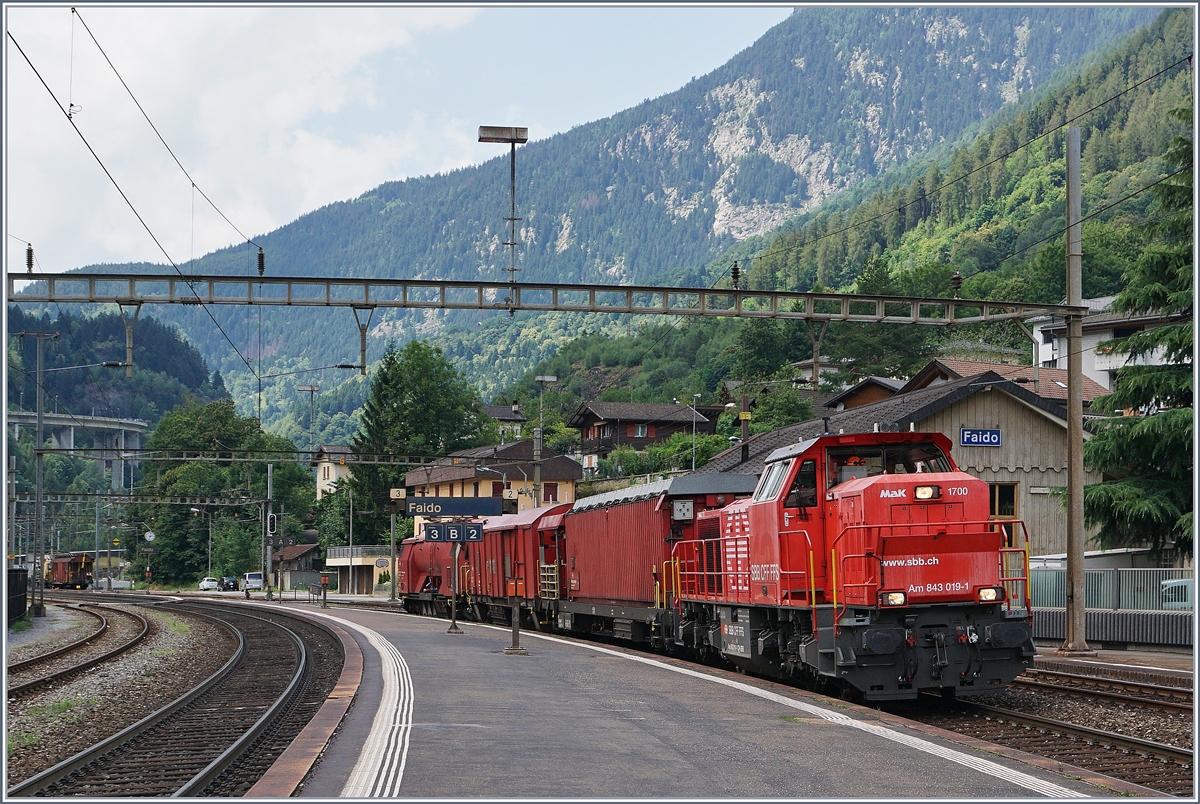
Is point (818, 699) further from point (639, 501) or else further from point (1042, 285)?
point (1042, 285)

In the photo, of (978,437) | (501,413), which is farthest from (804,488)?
(501,413)

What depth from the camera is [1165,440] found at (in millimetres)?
26359

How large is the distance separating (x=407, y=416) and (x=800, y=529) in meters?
92.3

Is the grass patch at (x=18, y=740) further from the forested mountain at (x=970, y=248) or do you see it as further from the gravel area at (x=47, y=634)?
the forested mountain at (x=970, y=248)

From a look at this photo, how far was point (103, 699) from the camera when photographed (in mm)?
20344

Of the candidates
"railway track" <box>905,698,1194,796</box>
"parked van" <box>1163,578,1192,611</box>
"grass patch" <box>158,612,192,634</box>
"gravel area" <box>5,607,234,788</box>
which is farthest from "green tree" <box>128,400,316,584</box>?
"railway track" <box>905,698,1194,796</box>

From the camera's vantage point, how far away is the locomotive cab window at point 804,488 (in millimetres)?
16250

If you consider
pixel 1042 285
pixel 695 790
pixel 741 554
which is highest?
pixel 1042 285

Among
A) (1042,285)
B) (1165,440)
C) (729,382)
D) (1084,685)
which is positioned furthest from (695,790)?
(729,382)

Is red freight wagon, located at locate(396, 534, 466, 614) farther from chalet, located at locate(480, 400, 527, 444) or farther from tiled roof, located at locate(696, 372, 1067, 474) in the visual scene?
chalet, located at locate(480, 400, 527, 444)

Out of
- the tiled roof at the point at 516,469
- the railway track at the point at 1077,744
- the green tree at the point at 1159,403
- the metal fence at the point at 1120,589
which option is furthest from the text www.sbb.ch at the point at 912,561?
the tiled roof at the point at 516,469

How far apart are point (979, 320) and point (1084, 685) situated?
858 cm

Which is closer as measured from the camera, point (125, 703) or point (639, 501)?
point (125, 703)

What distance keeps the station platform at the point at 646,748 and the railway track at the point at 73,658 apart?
29.3 ft
